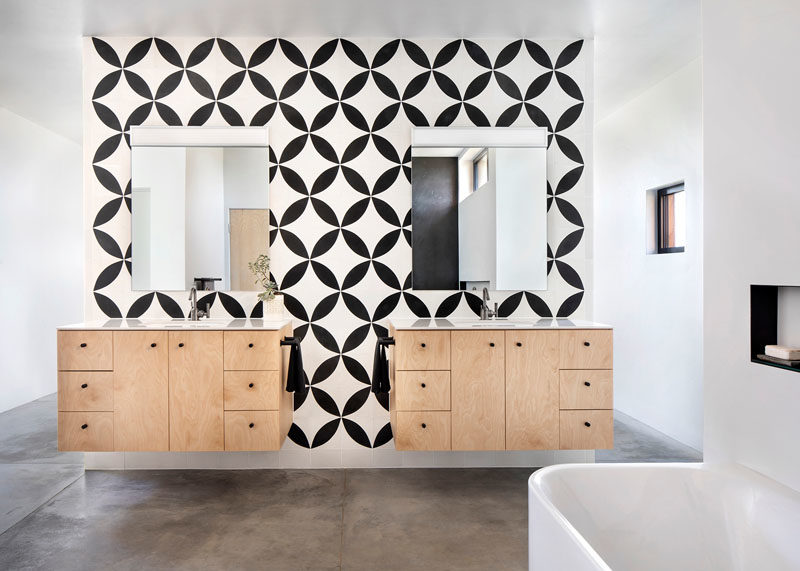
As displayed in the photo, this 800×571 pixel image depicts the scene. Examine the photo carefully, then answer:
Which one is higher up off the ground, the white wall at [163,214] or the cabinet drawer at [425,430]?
the white wall at [163,214]

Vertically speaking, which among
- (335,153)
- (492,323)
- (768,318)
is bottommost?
(492,323)

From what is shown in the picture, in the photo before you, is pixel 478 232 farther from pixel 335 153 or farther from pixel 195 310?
pixel 195 310

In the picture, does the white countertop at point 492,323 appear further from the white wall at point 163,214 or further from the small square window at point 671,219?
the white wall at point 163,214

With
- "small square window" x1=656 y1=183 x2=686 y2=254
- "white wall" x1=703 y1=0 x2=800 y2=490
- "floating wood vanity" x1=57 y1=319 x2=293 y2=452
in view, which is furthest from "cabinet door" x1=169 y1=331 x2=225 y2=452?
"small square window" x1=656 y1=183 x2=686 y2=254

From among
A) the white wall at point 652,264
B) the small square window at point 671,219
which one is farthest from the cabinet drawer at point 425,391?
the small square window at point 671,219

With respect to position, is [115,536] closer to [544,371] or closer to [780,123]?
[544,371]

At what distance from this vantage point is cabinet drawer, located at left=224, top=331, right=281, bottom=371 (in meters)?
2.89

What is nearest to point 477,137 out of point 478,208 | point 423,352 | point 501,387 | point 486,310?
point 478,208

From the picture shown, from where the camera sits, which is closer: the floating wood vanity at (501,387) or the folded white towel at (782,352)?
the folded white towel at (782,352)

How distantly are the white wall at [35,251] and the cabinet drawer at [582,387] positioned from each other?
4.68 metres

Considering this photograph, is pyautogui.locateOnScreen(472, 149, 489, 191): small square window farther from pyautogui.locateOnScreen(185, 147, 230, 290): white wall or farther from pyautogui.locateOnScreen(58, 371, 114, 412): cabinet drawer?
pyautogui.locateOnScreen(58, 371, 114, 412): cabinet drawer

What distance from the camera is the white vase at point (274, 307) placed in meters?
3.32

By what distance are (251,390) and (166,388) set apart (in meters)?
0.45

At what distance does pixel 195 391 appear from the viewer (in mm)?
2881
